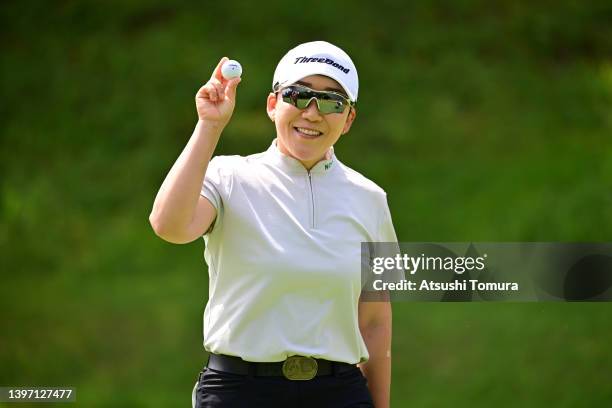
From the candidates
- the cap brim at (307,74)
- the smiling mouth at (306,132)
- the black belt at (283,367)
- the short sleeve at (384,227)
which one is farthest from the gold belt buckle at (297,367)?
the cap brim at (307,74)

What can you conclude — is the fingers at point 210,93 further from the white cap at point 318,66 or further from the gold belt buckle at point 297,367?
the gold belt buckle at point 297,367

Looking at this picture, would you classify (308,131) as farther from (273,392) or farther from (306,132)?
(273,392)

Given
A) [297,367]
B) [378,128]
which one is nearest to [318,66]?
[297,367]

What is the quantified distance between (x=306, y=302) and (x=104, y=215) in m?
5.26

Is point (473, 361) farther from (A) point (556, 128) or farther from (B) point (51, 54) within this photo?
(B) point (51, 54)

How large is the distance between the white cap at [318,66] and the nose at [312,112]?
60 millimetres

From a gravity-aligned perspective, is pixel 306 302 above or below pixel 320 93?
below

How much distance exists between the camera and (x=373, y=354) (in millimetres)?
2369

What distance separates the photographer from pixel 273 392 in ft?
7.03

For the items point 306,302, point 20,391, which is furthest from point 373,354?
point 20,391

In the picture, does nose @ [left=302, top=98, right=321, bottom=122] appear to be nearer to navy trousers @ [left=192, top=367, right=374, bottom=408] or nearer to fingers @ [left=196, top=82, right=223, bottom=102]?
fingers @ [left=196, top=82, right=223, bottom=102]

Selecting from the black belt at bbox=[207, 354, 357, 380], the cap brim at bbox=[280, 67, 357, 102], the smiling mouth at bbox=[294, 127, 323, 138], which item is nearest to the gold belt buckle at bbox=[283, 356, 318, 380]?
the black belt at bbox=[207, 354, 357, 380]

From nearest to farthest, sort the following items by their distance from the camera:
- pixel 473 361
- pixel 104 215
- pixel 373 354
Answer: pixel 373 354 → pixel 473 361 → pixel 104 215

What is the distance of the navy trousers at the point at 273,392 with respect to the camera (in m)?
2.14
